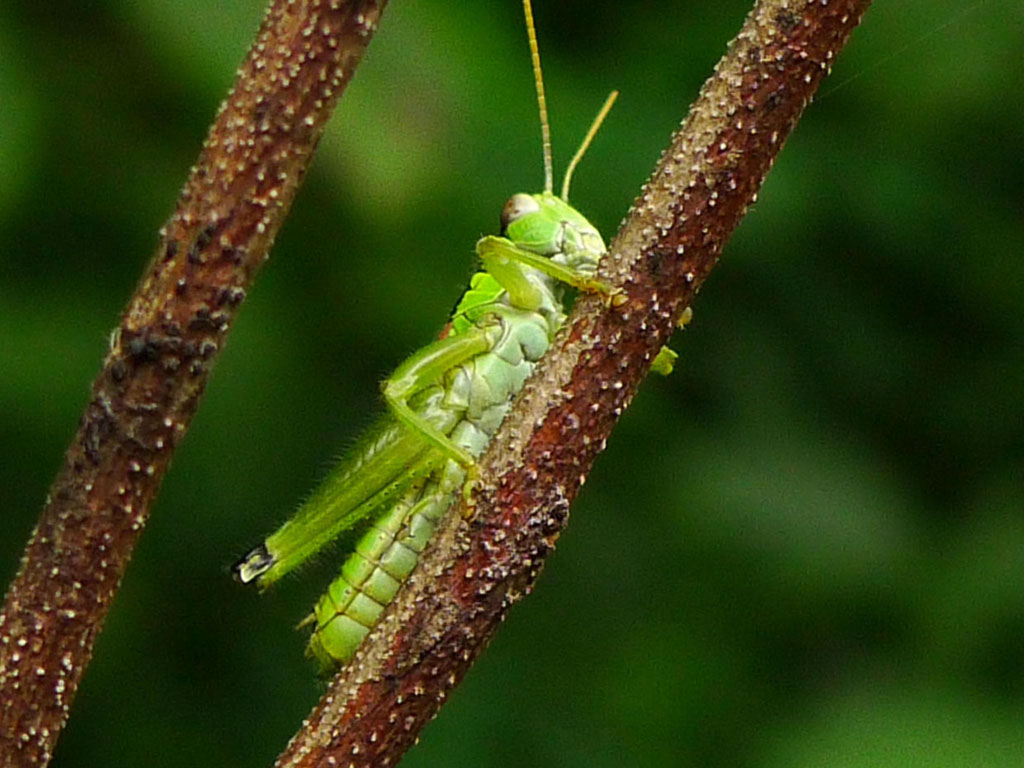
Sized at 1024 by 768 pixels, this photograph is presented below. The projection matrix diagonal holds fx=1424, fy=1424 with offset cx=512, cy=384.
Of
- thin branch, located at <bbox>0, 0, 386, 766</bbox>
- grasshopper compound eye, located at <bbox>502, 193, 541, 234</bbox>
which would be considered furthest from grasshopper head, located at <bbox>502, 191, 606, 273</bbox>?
thin branch, located at <bbox>0, 0, 386, 766</bbox>

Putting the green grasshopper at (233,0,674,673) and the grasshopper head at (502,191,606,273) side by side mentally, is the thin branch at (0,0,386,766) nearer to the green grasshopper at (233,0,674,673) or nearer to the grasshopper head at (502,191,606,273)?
the green grasshopper at (233,0,674,673)

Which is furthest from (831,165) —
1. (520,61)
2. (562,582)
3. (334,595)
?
(334,595)

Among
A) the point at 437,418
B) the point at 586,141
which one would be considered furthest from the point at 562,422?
the point at 586,141

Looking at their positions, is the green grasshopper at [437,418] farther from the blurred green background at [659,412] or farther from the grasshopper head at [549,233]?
the blurred green background at [659,412]

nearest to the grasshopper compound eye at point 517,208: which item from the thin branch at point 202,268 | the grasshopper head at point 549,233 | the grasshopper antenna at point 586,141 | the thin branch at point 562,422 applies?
the grasshopper head at point 549,233

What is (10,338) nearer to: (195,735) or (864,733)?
(195,735)

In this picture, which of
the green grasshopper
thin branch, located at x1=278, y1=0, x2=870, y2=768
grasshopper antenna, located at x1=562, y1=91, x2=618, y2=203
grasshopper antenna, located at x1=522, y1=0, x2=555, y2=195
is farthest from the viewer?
grasshopper antenna, located at x1=562, y1=91, x2=618, y2=203
